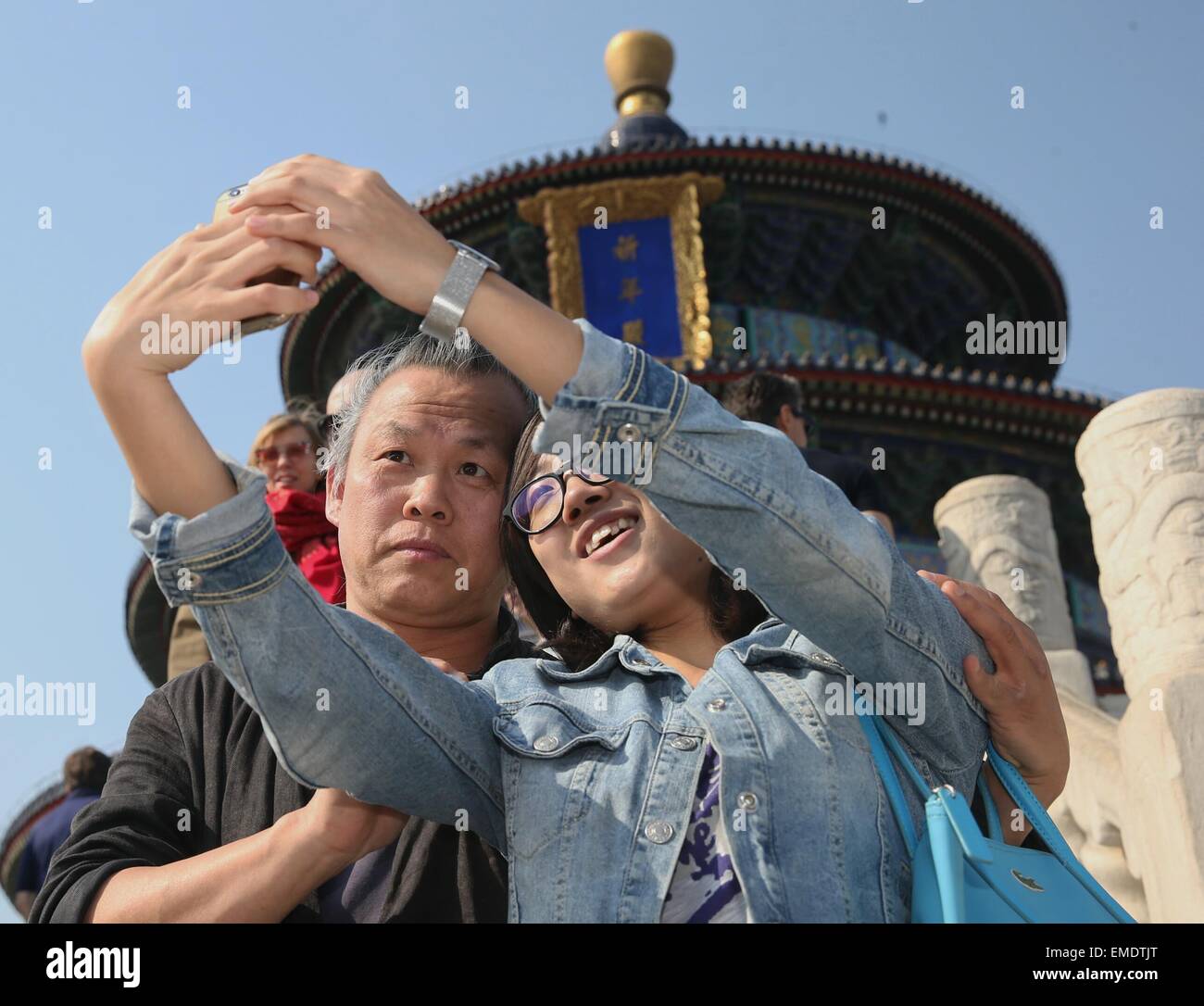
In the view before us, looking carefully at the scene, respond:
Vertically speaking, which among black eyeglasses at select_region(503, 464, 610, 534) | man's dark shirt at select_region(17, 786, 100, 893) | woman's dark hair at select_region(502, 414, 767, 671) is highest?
black eyeglasses at select_region(503, 464, 610, 534)

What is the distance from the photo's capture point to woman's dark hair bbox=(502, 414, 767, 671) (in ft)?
7.93

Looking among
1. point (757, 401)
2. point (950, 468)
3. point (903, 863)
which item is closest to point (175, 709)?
point (903, 863)

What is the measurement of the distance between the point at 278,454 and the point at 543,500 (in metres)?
2.86

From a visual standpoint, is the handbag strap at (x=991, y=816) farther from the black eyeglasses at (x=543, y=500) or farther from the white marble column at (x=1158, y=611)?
the white marble column at (x=1158, y=611)

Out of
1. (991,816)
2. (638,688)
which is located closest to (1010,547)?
(991,816)

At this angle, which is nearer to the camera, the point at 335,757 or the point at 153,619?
the point at 335,757

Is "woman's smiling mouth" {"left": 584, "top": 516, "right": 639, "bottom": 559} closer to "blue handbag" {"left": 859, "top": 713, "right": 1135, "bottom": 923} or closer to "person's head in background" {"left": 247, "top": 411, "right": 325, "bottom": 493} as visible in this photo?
"blue handbag" {"left": 859, "top": 713, "right": 1135, "bottom": 923}

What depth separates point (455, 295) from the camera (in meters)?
1.87

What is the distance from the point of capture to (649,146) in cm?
1589

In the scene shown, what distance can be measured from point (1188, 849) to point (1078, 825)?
34.1 inches

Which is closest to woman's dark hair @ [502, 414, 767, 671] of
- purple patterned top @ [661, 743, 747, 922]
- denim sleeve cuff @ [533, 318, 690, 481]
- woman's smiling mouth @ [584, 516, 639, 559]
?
woman's smiling mouth @ [584, 516, 639, 559]

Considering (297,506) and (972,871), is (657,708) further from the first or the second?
(297,506)

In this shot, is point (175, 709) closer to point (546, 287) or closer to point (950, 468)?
point (950, 468)

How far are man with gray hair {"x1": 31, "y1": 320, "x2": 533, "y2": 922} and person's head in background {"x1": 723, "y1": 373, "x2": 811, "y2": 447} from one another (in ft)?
7.70
